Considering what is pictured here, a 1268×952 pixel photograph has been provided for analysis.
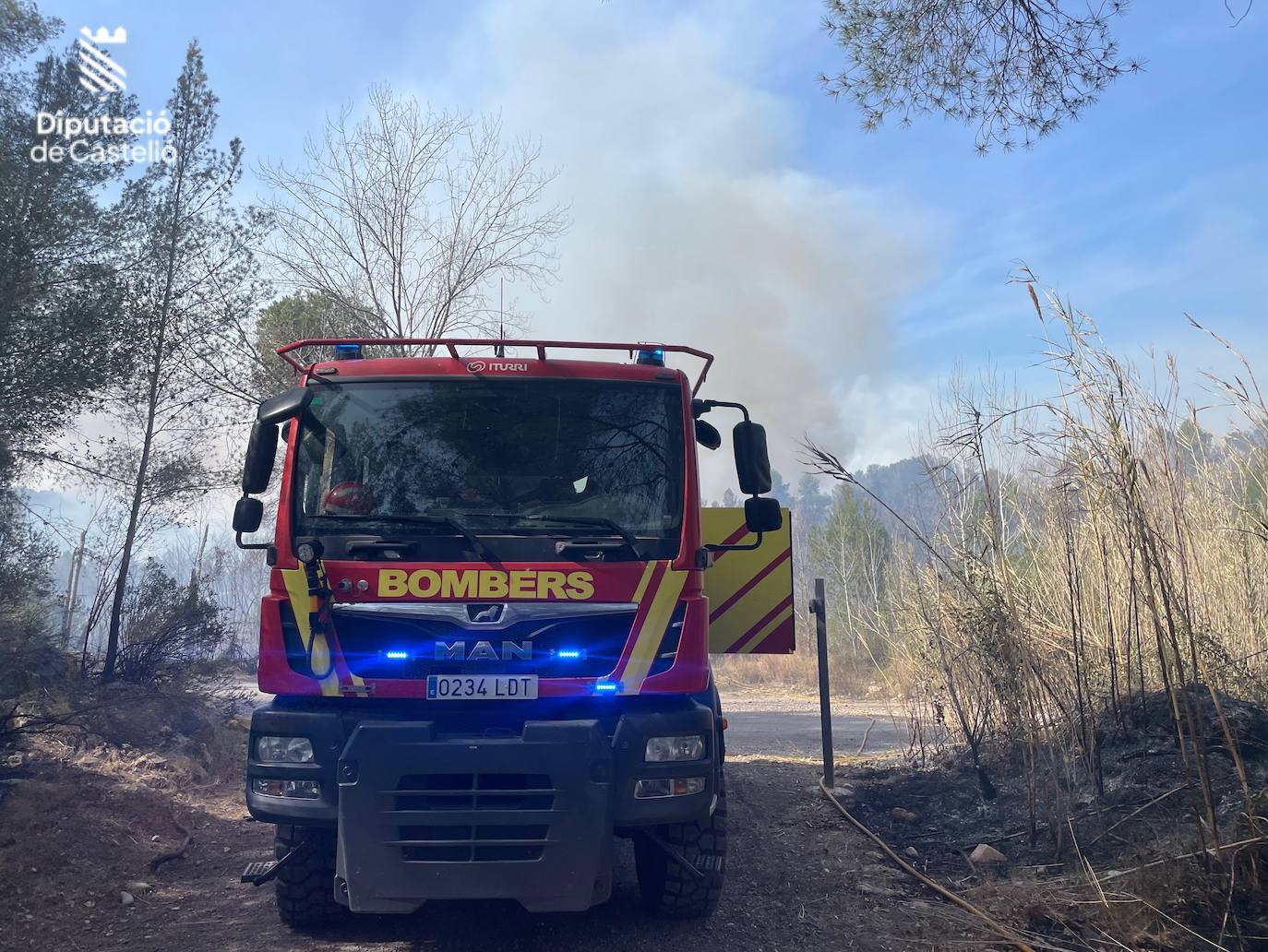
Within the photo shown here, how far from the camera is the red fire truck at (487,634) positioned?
3.79m

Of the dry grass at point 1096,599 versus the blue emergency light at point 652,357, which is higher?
the blue emergency light at point 652,357

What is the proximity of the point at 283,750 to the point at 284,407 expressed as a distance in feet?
5.35

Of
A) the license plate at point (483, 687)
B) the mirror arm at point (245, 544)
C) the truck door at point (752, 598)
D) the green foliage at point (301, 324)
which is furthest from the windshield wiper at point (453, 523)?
the green foliage at point (301, 324)

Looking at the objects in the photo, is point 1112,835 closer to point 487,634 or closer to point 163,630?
point 487,634

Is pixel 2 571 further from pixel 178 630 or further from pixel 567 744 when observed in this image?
pixel 567 744

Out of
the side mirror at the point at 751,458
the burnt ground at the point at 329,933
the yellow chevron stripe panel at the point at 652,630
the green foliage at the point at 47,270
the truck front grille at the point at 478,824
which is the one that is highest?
the green foliage at the point at 47,270

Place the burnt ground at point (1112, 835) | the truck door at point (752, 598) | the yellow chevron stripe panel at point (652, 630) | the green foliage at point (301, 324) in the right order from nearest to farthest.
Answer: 1. the burnt ground at point (1112, 835)
2. the yellow chevron stripe panel at point (652, 630)
3. the truck door at point (752, 598)
4. the green foliage at point (301, 324)

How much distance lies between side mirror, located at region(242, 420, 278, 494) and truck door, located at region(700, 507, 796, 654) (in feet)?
9.87

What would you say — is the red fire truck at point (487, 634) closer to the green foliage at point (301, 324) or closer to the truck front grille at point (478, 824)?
the truck front grille at point (478, 824)

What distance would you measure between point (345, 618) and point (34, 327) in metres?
7.44

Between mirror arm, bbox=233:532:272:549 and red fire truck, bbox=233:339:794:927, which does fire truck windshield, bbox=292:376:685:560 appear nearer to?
red fire truck, bbox=233:339:794:927

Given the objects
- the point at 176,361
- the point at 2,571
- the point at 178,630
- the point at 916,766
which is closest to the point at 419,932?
the point at 916,766

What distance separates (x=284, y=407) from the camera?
14.8 ft

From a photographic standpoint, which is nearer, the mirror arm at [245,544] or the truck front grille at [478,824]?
the truck front grille at [478,824]
